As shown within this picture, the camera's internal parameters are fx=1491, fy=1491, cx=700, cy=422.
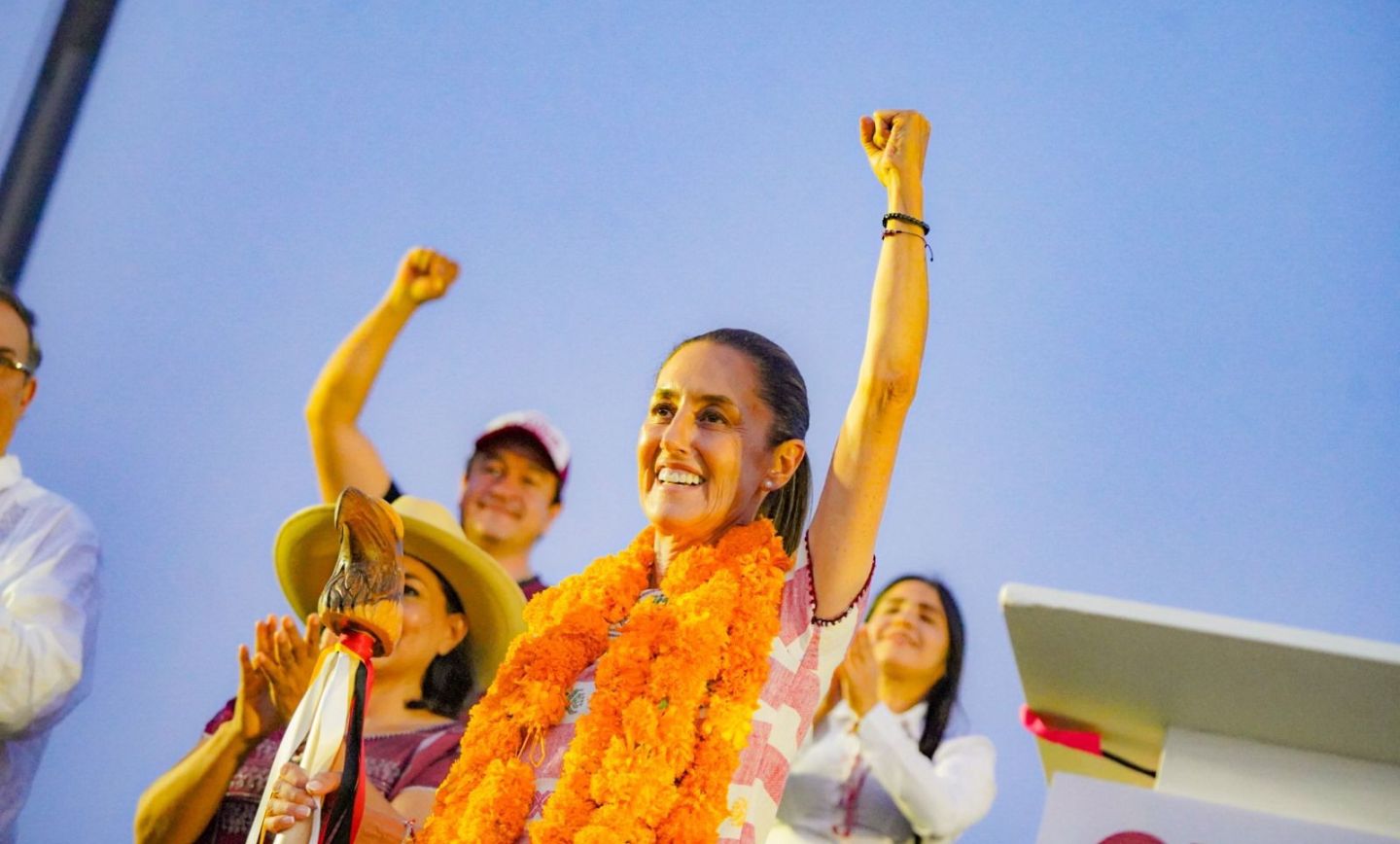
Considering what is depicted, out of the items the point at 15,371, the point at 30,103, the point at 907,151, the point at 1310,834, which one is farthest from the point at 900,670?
the point at 30,103

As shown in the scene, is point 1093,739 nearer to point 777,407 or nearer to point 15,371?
point 777,407

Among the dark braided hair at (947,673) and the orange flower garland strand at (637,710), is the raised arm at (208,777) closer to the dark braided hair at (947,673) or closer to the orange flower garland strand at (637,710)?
the orange flower garland strand at (637,710)

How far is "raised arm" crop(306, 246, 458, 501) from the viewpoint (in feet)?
11.9

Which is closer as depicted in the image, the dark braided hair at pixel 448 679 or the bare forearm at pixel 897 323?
the bare forearm at pixel 897 323

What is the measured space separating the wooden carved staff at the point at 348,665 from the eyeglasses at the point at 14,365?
2110mm

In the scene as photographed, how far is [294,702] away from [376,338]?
1.39 meters

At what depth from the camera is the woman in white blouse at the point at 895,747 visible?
9.62 feet

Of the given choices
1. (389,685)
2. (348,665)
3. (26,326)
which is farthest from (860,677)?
(26,326)

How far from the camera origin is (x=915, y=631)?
3.20m

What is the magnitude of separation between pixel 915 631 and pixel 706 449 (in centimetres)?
141

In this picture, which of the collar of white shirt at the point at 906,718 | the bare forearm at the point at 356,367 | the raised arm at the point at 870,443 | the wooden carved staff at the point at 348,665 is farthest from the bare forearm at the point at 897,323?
the bare forearm at the point at 356,367

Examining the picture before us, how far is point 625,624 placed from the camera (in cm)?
194

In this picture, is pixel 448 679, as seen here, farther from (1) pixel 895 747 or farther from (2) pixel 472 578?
(1) pixel 895 747

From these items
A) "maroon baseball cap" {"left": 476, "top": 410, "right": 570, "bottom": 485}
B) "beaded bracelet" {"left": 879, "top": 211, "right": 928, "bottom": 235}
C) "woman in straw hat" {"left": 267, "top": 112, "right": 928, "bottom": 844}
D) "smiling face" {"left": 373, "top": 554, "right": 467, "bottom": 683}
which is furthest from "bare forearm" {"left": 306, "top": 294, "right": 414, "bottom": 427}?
"beaded bracelet" {"left": 879, "top": 211, "right": 928, "bottom": 235}
